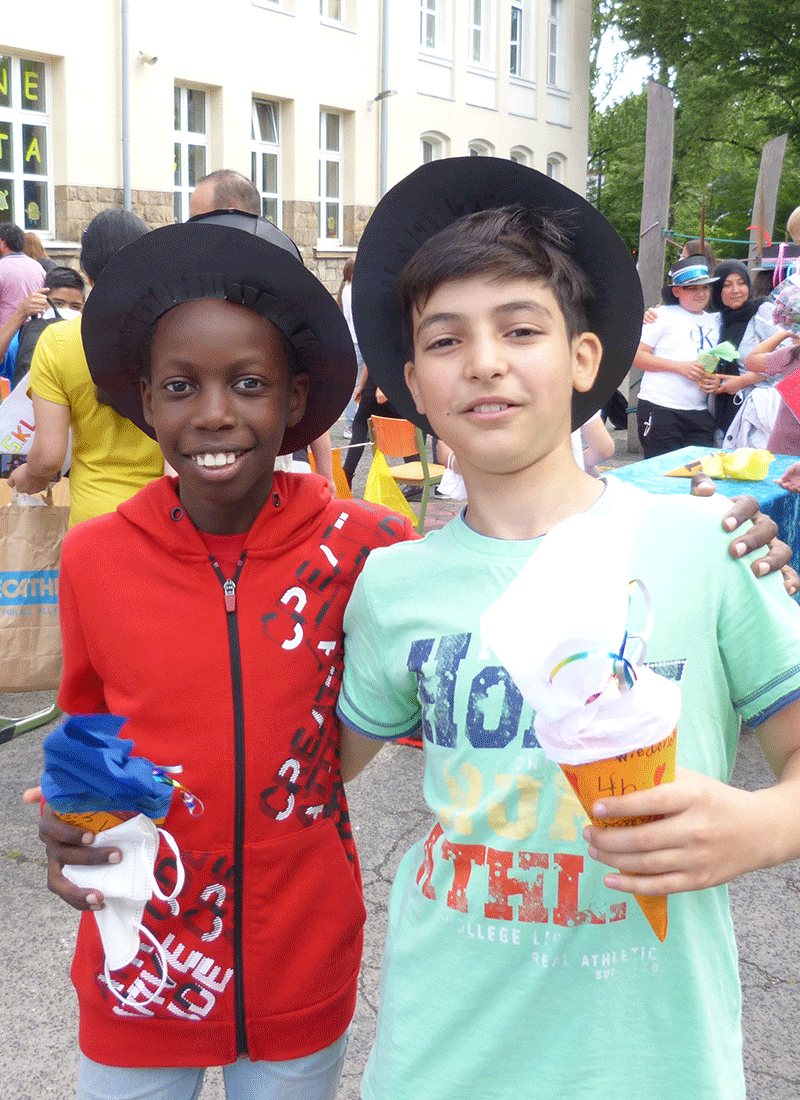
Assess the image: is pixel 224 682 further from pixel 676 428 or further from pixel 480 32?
pixel 480 32

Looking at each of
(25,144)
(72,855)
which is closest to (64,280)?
(72,855)

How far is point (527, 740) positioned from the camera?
1258mm

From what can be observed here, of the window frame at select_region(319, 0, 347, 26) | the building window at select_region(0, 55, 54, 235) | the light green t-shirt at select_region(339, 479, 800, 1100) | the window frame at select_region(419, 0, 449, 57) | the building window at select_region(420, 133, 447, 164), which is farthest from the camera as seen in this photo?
the building window at select_region(420, 133, 447, 164)

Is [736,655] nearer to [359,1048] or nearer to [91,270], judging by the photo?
[359,1048]

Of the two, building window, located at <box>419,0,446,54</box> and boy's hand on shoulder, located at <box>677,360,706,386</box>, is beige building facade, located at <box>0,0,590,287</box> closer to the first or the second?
building window, located at <box>419,0,446,54</box>

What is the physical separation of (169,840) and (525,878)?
1.53 feet

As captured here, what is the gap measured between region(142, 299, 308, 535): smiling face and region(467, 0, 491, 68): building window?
22612 mm

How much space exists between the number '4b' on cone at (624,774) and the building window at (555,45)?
2618 cm

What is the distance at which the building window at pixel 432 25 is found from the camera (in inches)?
796

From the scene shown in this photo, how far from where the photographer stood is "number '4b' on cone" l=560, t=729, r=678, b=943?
955 mm

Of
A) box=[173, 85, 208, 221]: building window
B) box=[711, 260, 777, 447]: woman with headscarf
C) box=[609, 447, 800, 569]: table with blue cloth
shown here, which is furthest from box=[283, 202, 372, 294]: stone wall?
box=[609, 447, 800, 569]: table with blue cloth

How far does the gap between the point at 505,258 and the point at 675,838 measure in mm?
768

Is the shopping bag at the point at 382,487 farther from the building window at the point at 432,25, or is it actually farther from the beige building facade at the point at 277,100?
the building window at the point at 432,25

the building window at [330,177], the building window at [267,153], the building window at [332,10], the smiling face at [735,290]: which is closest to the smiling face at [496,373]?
the smiling face at [735,290]
